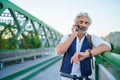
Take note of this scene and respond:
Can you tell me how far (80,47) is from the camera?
7.65 feet

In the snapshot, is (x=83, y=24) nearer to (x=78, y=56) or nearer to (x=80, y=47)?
(x=80, y=47)

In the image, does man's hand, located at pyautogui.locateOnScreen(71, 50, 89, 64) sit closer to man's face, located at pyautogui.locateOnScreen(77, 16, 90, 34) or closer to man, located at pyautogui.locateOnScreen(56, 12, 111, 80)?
man, located at pyautogui.locateOnScreen(56, 12, 111, 80)

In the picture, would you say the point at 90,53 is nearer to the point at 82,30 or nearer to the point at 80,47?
the point at 80,47

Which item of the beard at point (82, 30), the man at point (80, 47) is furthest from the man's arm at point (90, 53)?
the beard at point (82, 30)

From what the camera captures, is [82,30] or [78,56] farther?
[82,30]

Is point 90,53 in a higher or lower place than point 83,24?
lower

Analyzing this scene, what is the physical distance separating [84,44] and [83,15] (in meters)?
0.29

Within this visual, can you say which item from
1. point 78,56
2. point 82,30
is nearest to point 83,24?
point 82,30

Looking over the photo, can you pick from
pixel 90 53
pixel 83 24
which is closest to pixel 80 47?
pixel 90 53

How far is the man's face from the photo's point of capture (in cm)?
235

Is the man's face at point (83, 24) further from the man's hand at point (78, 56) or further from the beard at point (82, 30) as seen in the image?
the man's hand at point (78, 56)

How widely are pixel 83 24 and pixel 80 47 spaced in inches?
8.9

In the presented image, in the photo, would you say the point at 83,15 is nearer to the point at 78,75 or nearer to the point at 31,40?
the point at 78,75

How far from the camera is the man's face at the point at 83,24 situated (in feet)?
7.72
